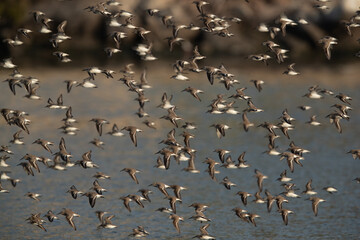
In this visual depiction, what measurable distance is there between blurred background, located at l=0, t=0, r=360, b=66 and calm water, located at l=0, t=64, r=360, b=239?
19.4m

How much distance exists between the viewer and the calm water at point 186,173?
3241cm

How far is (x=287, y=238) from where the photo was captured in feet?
102

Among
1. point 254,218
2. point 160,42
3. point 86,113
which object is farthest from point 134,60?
point 254,218

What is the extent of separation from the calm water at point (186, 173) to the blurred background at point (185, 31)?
762 inches

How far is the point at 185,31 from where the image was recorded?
88375 millimetres

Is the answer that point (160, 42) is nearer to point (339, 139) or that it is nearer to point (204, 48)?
point (204, 48)

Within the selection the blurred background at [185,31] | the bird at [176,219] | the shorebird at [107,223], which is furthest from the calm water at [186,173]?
the blurred background at [185,31]

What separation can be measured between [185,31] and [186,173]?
49.1m

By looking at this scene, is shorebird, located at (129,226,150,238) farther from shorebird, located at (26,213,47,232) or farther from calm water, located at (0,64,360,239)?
shorebird, located at (26,213,47,232)

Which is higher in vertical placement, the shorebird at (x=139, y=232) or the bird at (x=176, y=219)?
the bird at (x=176, y=219)

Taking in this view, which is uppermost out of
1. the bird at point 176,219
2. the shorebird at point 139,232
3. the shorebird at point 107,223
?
the bird at point 176,219

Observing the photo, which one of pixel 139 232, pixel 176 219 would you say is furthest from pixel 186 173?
pixel 139 232

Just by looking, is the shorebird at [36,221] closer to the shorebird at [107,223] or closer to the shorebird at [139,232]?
the shorebird at [107,223]

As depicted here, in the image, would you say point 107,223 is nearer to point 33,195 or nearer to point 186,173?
point 33,195
